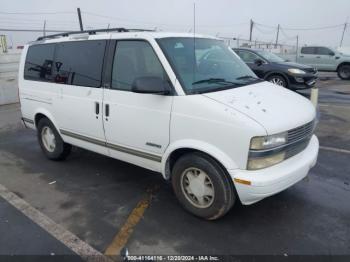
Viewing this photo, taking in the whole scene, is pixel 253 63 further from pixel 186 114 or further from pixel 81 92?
pixel 186 114

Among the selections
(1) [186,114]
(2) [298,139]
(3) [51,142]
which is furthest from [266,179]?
(3) [51,142]

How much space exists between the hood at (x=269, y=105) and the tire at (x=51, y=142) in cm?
293

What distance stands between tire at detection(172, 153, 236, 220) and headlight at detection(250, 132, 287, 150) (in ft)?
1.46

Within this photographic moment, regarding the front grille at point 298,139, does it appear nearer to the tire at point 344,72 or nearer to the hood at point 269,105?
the hood at point 269,105

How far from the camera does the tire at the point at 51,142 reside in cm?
526

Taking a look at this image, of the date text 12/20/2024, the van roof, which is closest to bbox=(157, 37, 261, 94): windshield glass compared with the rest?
the van roof

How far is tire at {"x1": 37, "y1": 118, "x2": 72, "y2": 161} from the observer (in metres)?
5.26

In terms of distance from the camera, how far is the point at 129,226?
138 inches

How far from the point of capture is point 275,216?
3.62 m

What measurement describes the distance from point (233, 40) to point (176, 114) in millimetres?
19841

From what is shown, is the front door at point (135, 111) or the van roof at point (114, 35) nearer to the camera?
the front door at point (135, 111)

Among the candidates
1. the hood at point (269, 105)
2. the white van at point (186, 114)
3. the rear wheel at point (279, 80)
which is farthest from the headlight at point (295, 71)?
the hood at point (269, 105)

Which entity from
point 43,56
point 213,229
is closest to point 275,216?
point 213,229

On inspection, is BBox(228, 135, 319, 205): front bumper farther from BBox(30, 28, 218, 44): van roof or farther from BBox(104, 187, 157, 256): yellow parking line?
BBox(30, 28, 218, 44): van roof
